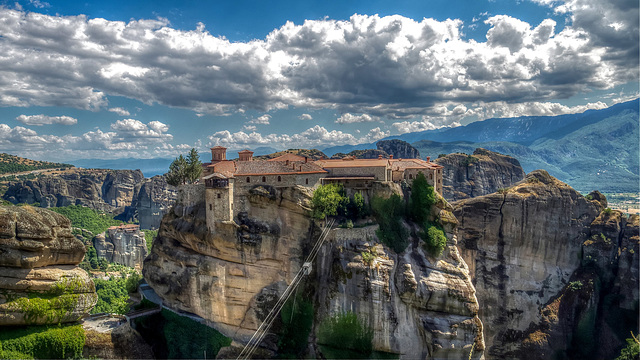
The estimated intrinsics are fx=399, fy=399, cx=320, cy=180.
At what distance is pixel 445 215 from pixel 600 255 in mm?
22426

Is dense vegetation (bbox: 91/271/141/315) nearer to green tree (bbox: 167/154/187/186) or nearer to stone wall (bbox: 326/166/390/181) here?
green tree (bbox: 167/154/187/186)

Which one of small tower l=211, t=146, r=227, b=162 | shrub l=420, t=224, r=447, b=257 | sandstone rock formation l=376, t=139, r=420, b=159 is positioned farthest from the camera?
sandstone rock formation l=376, t=139, r=420, b=159

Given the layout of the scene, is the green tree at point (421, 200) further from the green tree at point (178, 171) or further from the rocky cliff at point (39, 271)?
the rocky cliff at point (39, 271)

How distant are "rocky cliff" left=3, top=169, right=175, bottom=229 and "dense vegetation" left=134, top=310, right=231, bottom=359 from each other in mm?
89652

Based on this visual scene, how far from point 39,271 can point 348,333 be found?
2391cm

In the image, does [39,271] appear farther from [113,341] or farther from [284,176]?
[284,176]

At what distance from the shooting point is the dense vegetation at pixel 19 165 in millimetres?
142125

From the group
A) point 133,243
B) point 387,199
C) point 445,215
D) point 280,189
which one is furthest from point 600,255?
point 133,243

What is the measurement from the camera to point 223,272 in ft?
116

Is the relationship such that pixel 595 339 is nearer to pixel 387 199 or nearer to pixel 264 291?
pixel 387 199

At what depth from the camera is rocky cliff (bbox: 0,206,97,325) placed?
87.3 feet

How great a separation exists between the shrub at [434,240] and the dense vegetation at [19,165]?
154365 mm

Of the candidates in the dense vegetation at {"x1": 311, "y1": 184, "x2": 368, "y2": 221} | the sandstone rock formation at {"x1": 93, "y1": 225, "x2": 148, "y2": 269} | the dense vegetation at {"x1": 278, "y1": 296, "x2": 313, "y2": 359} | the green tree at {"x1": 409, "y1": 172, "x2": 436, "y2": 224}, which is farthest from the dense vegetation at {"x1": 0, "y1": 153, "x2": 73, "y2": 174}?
the green tree at {"x1": 409, "y1": 172, "x2": 436, "y2": 224}

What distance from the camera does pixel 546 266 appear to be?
4791 centimetres
